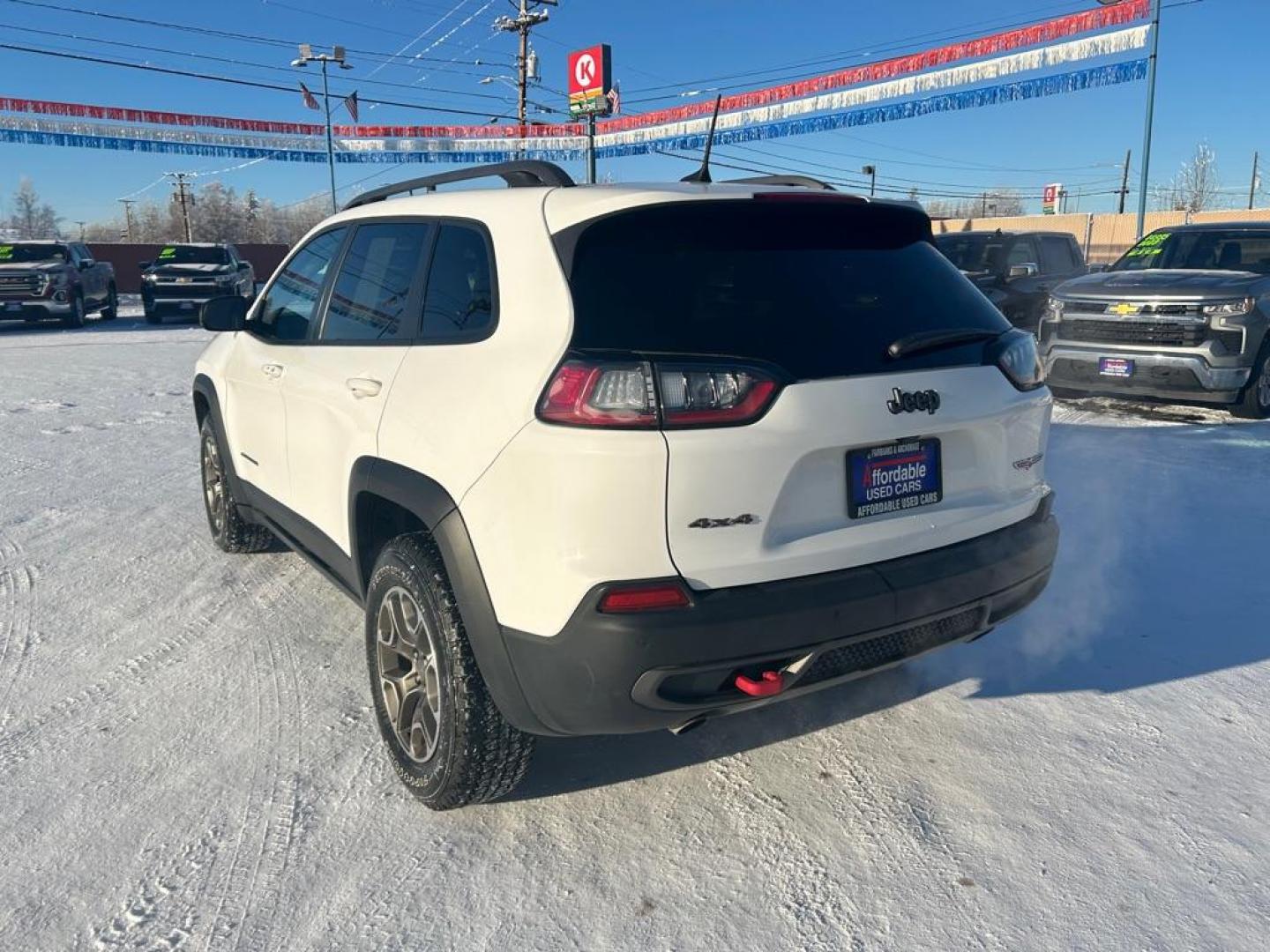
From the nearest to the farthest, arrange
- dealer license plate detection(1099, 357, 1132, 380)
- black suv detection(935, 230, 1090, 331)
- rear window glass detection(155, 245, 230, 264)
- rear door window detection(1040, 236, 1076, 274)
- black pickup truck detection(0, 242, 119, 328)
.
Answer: dealer license plate detection(1099, 357, 1132, 380)
black suv detection(935, 230, 1090, 331)
rear door window detection(1040, 236, 1076, 274)
black pickup truck detection(0, 242, 119, 328)
rear window glass detection(155, 245, 230, 264)

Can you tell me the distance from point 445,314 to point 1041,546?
1912 mm

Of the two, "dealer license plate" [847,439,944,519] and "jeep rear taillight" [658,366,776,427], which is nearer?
"jeep rear taillight" [658,366,776,427]

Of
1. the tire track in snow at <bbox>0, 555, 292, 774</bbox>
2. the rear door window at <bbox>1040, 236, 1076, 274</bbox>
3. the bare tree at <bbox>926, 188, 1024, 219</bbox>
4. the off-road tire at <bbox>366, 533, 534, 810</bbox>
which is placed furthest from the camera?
the bare tree at <bbox>926, 188, 1024, 219</bbox>

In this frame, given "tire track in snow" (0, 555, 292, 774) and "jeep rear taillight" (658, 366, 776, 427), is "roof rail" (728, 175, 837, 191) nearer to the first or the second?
"jeep rear taillight" (658, 366, 776, 427)

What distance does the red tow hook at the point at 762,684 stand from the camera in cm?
235

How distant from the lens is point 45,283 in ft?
59.6

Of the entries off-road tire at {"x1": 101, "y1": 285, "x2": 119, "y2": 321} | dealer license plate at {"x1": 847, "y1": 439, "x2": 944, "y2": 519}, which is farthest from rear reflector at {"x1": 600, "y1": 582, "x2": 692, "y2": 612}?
off-road tire at {"x1": 101, "y1": 285, "x2": 119, "y2": 321}

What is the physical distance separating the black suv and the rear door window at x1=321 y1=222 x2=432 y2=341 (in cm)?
1016

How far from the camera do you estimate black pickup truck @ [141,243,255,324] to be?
20.2 meters

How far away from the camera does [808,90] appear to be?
1003 inches

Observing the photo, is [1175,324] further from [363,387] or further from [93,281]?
[93,281]

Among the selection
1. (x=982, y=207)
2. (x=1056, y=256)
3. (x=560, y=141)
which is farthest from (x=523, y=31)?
(x=982, y=207)

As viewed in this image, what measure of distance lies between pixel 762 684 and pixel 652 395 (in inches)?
30.1

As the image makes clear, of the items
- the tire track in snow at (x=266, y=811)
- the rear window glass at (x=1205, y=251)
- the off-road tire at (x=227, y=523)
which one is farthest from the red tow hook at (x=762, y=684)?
the rear window glass at (x=1205, y=251)
